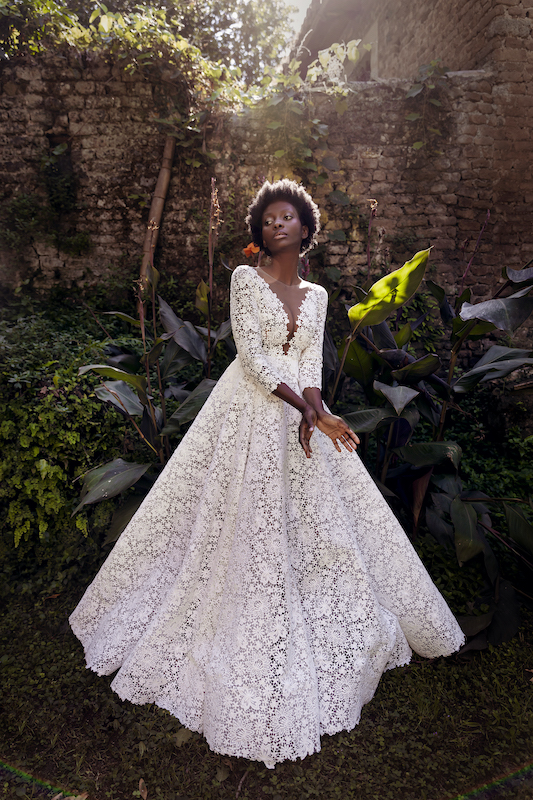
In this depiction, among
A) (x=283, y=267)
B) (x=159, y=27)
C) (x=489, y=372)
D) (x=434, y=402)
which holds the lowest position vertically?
(x=434, y=402)

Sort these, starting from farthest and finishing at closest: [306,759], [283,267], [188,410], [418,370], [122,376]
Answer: [188,410], [418,370], [122,376], [283,267], [306,759]

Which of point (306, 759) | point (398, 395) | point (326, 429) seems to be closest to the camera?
point (306, 759)

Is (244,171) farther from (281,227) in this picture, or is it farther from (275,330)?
(275,330)

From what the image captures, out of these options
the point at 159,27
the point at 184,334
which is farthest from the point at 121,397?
the point at 159,27

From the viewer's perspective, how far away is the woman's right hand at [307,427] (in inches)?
68.3

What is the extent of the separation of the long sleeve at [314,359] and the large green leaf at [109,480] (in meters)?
1.02

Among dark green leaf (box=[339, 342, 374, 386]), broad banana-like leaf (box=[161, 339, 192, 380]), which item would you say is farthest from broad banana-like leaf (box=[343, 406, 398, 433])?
broad banana-like leaf (box=[161, 339, 192, 380])

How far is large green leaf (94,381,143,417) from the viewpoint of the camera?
94.6 inches

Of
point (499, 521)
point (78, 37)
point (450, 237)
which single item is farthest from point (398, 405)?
point (78, 37)

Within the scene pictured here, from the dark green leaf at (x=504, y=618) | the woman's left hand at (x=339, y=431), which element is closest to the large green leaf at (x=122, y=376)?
the woman's left hand at (x=339, y=431)

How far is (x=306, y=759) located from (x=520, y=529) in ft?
4.57

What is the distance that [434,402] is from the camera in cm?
264

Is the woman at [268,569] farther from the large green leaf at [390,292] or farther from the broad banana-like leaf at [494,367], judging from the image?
the broad banana-like leaf at [494,367]

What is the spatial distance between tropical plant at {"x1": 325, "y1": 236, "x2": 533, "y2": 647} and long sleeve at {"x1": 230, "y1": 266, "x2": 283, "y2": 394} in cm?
63
